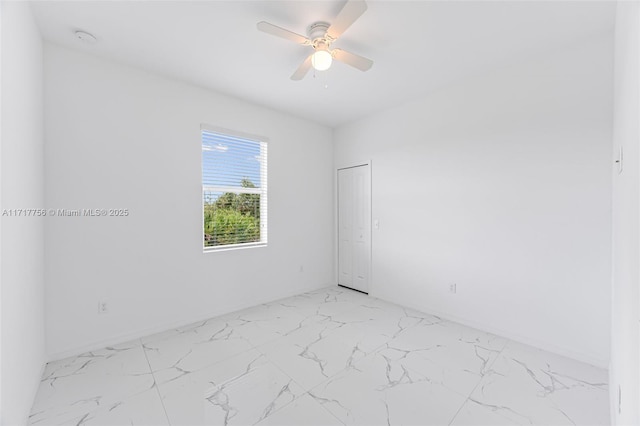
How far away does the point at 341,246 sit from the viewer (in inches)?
181

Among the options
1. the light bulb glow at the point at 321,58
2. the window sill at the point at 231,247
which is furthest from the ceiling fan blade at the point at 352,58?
the window sill at the point at 231,247

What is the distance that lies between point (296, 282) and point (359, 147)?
2338 millimetres

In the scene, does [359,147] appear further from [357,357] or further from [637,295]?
[637,295]

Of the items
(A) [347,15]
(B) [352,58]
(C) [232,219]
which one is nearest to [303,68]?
(B) [352,58]

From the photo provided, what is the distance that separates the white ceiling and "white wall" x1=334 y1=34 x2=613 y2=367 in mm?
325

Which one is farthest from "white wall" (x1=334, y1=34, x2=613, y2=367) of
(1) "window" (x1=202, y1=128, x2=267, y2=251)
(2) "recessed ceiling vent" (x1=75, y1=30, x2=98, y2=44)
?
(2) "recessed ceiling vent" (x1=75, y1=30, x2=98, y2=44)

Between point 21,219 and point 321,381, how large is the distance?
2285 millimetres

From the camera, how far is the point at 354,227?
4.35 metres

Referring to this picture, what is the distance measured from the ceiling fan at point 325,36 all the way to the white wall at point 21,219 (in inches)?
58.4

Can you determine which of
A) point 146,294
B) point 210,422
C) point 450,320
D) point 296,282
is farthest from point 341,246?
point 210,422

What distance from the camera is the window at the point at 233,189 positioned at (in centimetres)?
331

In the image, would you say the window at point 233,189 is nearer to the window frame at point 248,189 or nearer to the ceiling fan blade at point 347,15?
the window frame at point 248,189

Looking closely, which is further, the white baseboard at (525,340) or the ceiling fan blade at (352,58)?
the white baseboard at (525,340)

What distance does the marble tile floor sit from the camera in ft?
5.56
